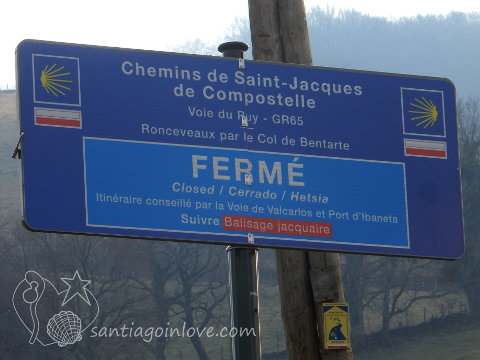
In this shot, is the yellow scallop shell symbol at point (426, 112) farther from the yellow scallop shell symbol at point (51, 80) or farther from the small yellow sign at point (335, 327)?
the yellow scallop shell symbol at point (51, 80)

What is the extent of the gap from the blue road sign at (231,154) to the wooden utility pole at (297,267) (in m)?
1.18

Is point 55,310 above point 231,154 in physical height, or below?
below

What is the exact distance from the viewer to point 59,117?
11.8 ft

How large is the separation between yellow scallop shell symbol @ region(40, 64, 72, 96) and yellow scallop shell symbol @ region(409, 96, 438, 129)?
2.02 meters

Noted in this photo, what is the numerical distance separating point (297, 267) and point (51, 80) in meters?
2.35

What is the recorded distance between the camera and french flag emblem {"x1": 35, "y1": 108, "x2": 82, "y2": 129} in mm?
3568

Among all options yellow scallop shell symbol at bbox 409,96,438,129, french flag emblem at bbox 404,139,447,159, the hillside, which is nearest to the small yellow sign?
french flag emblem at bbox 404,139,447,159

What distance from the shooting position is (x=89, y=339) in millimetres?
47844

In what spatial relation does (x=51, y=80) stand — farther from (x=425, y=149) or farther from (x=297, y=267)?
(x=297, y=267)

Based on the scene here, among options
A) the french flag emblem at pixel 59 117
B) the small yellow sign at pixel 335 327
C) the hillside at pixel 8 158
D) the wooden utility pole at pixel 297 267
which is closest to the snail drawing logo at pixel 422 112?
the wooden utility pole at pixel 297 267

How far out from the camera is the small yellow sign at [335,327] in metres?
5.04

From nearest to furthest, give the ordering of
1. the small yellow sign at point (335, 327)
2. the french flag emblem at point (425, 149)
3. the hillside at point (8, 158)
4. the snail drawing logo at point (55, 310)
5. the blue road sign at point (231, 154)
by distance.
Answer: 1. the blue road sign at point (231, 154)
2. the french flag emblem at point (425, 149)
3. the small yellow sign at point (335, 327)
4. the snail drawing logo at point (55, 310)
5. the hillside at point (8, 158)

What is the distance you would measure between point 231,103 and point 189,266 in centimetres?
5345

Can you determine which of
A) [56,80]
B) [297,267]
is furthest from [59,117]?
[297,267]
